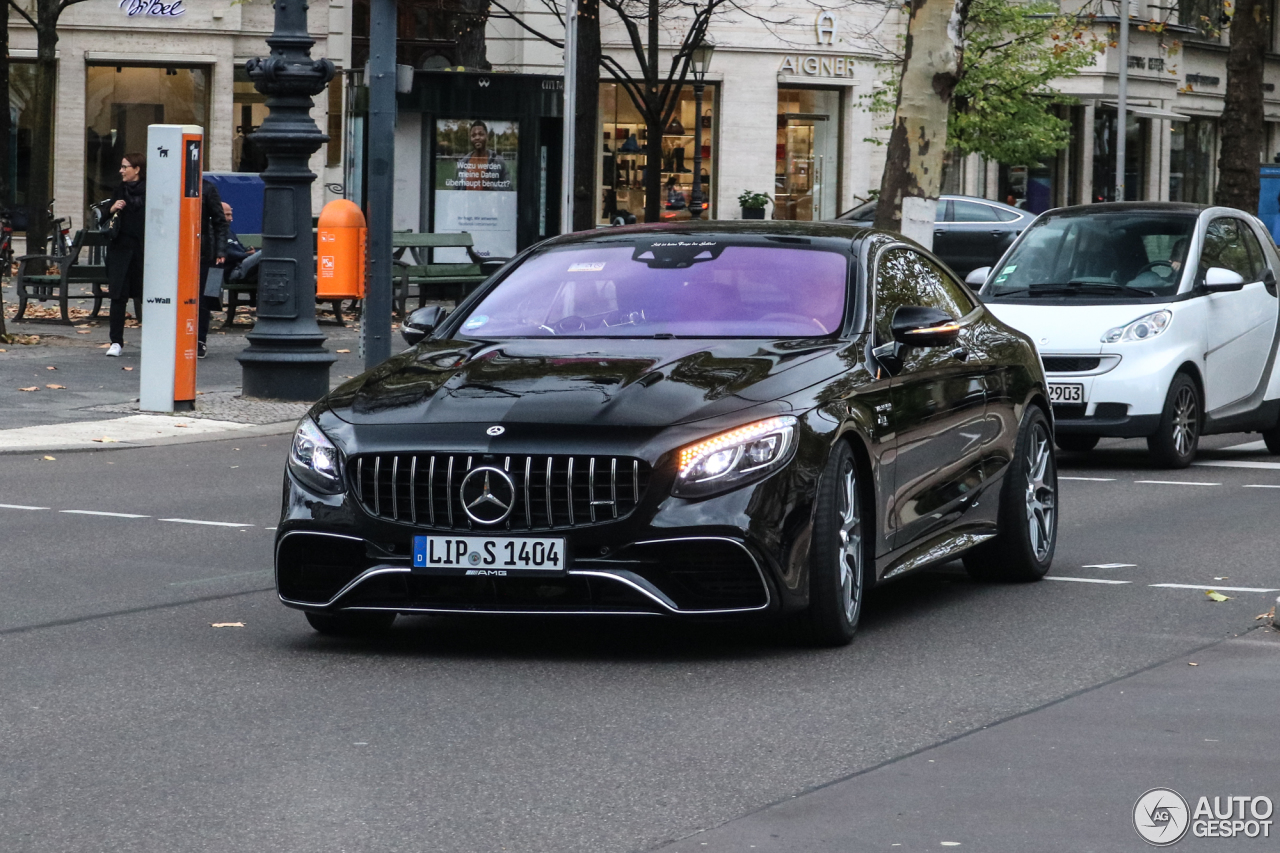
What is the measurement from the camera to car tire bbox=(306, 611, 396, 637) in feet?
24.9

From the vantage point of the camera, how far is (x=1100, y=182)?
55531 mm

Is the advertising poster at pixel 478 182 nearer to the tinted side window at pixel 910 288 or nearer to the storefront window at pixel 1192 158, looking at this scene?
the tinted side window at pixel 910 288

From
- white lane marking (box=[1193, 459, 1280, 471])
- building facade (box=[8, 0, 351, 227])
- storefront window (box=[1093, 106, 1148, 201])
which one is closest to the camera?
white lane marking (box=[1193, 459, 1280, 471])

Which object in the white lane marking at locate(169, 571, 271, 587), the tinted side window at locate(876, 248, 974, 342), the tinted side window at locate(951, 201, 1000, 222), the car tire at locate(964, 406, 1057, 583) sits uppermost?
the tinted side window at locate(951, 201, 1000, 222)

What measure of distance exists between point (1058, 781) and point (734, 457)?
1.79 m

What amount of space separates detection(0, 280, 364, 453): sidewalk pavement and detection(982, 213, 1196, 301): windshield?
5.40m

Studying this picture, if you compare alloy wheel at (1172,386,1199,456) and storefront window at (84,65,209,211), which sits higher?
storefront window at (84,65,209,211)

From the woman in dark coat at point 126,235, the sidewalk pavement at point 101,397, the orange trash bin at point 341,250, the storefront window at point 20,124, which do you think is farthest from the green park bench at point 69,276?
the storefront window at point 20,124

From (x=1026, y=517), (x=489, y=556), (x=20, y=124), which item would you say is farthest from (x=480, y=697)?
(x=20, y=124)

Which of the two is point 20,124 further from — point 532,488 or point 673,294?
point 532,488

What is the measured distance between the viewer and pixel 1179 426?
14.4 meters

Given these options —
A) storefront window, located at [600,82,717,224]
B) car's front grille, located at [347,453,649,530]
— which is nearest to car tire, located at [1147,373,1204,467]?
car's front grille, located at [347,453,649,530]

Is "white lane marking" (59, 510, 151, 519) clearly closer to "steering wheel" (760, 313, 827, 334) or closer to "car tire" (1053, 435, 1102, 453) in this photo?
"steering wheel" (760, 313, 827, 334)

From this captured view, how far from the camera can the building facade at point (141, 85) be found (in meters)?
43.0
